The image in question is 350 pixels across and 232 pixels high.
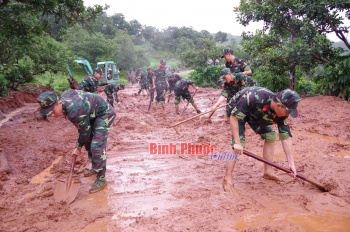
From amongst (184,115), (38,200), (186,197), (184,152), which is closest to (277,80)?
(184,115)

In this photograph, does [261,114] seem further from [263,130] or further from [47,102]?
[47,102]

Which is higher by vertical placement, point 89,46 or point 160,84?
point 89,46

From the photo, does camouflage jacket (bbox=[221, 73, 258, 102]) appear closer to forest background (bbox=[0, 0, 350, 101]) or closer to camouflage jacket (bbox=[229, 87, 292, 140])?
forest background (bbox=[0, 0, 350, 101])

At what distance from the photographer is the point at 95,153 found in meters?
3.01

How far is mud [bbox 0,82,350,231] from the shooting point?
2.37 m

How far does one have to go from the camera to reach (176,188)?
3.09 m

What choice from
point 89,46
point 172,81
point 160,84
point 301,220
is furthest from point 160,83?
point 89,46

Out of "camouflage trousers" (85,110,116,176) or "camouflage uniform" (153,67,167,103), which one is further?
"camouflage uniform" (153,67,167,103)

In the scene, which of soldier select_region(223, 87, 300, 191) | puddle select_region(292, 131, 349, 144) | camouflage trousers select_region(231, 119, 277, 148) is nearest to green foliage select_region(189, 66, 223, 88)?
puddle select_region(292, 131, 349, 144)

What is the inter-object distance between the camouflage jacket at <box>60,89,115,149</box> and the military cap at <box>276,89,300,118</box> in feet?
7.30

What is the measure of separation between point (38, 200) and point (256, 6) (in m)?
8.15

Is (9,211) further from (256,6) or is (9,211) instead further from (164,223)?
(256,6)

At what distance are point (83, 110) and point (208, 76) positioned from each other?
14365 mm

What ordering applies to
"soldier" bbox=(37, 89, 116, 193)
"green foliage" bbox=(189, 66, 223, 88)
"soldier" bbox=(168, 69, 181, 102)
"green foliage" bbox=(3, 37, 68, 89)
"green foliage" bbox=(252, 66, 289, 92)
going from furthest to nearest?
1. "green foliage" bbox=(189, 66, 223, 88)
2. "green foliage" bbox=(3, 37, 68, 89)
3. "soldier" bbox=(168, 69, 181, 102)
4. "green foliage" bbox=(252, 66, 289, 92)
5. "soldier" bbox=(37, 89, 116, 193)
